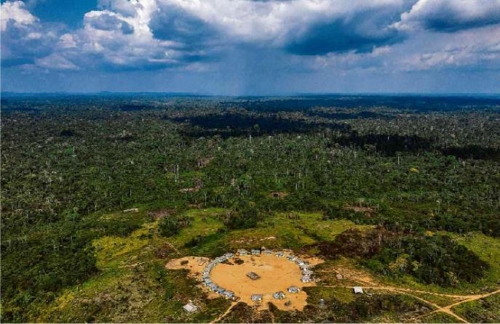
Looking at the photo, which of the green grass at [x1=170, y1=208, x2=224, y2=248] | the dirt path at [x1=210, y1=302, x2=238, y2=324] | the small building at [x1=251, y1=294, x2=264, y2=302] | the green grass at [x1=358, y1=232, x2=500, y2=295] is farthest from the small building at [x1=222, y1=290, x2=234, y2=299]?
the green grass at [x1=358, y1=232, x2=500, y2=295]

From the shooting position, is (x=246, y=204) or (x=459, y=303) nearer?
(x=459, y=303)

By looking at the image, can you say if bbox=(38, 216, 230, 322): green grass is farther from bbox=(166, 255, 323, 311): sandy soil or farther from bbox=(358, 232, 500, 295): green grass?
bbox=(358, 232, 500, 295): green grass

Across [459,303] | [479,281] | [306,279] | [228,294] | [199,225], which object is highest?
[228,294]

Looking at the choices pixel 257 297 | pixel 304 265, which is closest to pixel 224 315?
pixel 257 297

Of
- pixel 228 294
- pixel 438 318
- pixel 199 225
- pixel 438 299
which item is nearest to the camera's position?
pixel 438 318

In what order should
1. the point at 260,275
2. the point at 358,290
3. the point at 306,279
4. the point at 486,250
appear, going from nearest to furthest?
the point at 358,290 → the point at 306,279 → the point at 260,275 → the point at 486,250

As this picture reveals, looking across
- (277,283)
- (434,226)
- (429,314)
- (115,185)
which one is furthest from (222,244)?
(115,185)

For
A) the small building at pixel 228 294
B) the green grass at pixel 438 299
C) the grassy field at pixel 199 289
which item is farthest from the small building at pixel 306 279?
the green grass at pixel 438 299

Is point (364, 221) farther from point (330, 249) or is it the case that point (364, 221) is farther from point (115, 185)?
point (115, 185)

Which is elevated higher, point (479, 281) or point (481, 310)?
point (481, 310)

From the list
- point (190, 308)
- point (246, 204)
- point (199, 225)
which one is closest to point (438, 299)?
point (190, 308)

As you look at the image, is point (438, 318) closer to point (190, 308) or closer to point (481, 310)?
point (481, 310)
